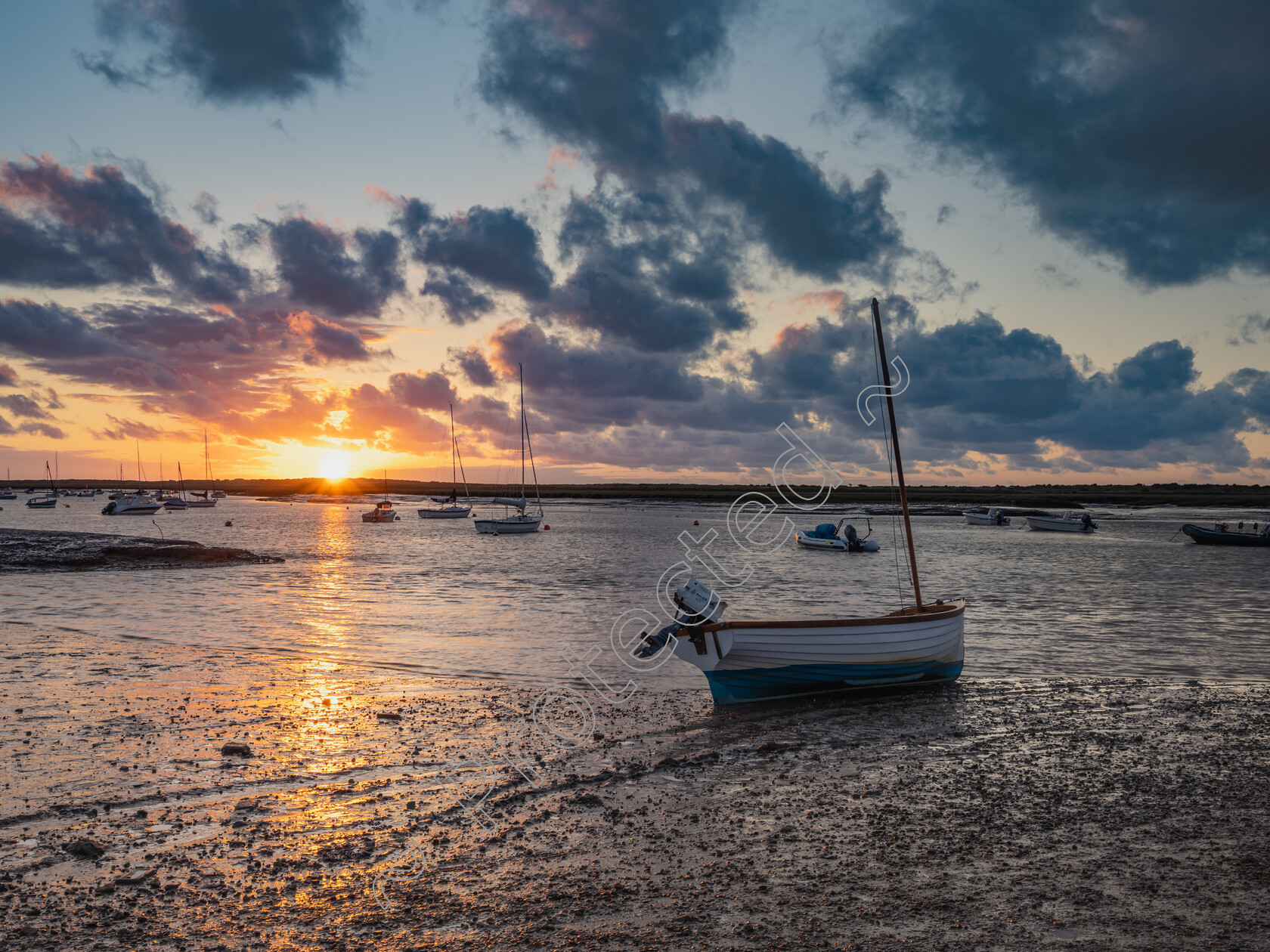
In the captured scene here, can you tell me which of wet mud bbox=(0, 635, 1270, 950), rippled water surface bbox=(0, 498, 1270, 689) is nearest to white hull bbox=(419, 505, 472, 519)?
rippled water surface bbox=(0, 498, 1270, 689)

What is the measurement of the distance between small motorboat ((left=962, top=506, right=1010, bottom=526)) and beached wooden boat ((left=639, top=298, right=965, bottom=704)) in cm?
8942

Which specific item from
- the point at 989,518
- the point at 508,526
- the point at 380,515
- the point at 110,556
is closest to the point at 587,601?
the point at 110,556

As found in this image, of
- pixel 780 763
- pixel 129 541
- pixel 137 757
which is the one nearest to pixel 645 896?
pixel 780 763

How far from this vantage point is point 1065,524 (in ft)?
281

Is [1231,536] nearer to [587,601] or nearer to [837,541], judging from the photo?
[837,541]

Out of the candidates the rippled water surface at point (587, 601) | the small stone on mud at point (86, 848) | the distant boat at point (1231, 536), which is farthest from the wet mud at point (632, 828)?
the distant boat at point (1231, 536)

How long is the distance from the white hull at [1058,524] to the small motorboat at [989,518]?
6.90m

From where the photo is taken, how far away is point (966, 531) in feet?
293

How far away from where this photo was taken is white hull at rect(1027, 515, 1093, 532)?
278 feet

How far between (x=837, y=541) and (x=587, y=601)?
3428 centimetres

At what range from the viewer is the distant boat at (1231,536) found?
6359 centimetres

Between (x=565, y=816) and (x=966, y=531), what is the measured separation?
3503 inches

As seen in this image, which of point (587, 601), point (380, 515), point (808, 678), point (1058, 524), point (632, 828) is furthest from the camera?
point (380, 515)

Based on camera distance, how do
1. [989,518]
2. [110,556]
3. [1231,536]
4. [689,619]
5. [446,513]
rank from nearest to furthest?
[689,619]
[110,556]
[1231,536]
[989,518]
[446,513]
